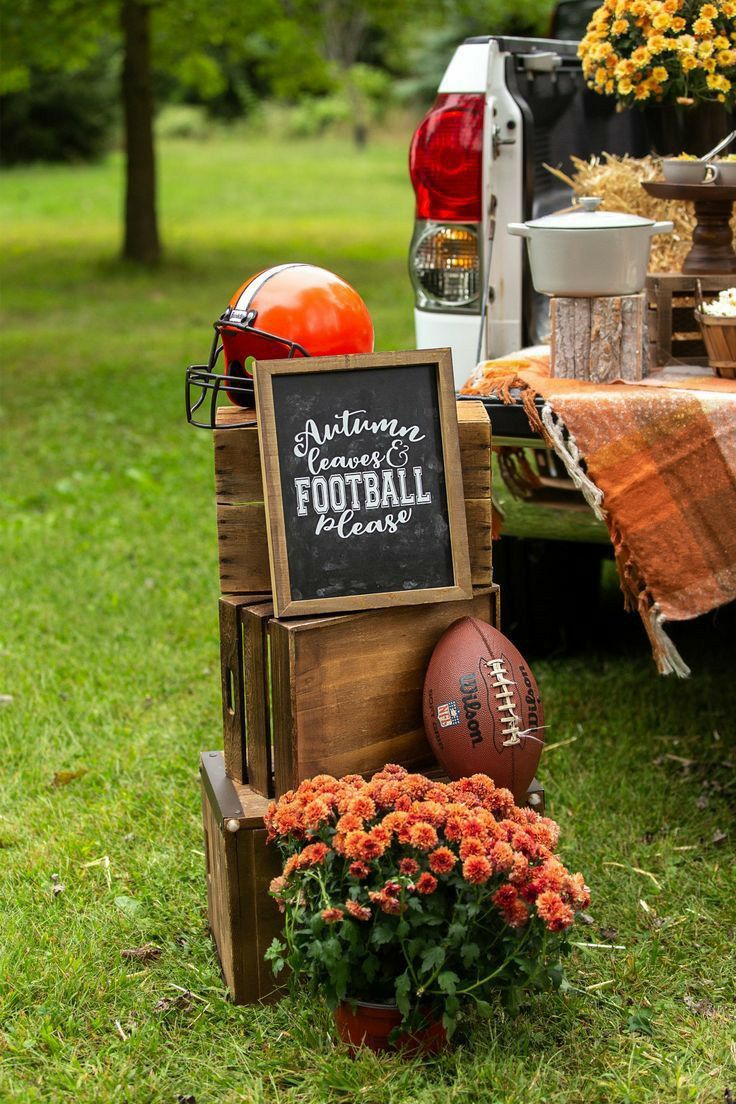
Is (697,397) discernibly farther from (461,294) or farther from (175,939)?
(175,939)

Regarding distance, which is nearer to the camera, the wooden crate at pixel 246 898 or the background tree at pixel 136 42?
the wooden crate at pixel 246 898

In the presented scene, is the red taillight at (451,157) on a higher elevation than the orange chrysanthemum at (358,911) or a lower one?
higher

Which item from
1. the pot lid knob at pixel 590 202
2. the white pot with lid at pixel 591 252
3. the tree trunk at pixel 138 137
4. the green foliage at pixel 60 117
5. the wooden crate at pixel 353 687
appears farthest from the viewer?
the green foliage at pixel 60 117

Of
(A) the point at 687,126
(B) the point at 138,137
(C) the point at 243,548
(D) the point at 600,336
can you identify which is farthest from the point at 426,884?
(B) the point at 138,137

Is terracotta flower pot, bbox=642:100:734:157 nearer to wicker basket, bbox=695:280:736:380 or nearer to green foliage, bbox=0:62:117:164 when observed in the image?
wicker basket, bbox=695:280:736:380

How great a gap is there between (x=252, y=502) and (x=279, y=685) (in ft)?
1.19

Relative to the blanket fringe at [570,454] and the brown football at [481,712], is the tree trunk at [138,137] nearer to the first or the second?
the blanket fringe at [570,454]

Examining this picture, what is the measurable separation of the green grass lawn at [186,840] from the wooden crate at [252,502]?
805 mm

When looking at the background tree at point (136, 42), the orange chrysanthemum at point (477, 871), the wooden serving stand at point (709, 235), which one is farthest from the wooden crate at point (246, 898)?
the background tree at point (136, 42)

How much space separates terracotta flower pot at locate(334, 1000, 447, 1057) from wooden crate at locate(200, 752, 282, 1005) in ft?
0.80

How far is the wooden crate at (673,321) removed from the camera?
127 inches

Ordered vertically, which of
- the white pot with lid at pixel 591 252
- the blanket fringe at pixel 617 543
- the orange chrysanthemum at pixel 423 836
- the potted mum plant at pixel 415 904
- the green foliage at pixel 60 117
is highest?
the green foliage at pixel 60 117

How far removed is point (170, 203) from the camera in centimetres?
2023

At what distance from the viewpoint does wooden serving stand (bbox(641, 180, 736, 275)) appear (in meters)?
3.20
